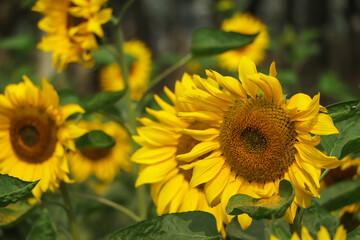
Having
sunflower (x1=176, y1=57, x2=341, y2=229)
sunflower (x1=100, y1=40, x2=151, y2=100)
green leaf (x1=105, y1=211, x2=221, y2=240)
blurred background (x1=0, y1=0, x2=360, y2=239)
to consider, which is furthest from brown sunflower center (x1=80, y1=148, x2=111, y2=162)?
green leaf (x1=105, y1=211, x2=221, y2=240)

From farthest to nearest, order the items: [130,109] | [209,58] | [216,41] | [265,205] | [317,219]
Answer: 1. [209,58]
2. [130,109]
3. [216,41]
4. [317,219]
5. [265,205]

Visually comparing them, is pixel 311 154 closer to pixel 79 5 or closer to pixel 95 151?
pixel 79 5

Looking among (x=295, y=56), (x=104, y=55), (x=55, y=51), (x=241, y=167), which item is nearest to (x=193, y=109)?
(x=241, y=167)

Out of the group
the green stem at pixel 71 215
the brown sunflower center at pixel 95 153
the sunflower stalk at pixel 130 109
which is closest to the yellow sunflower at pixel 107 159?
the brown sunflower center at pixel 95 153

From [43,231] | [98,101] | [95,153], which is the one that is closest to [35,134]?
[98,101]

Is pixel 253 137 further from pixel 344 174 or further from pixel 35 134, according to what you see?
pixel 35 134
